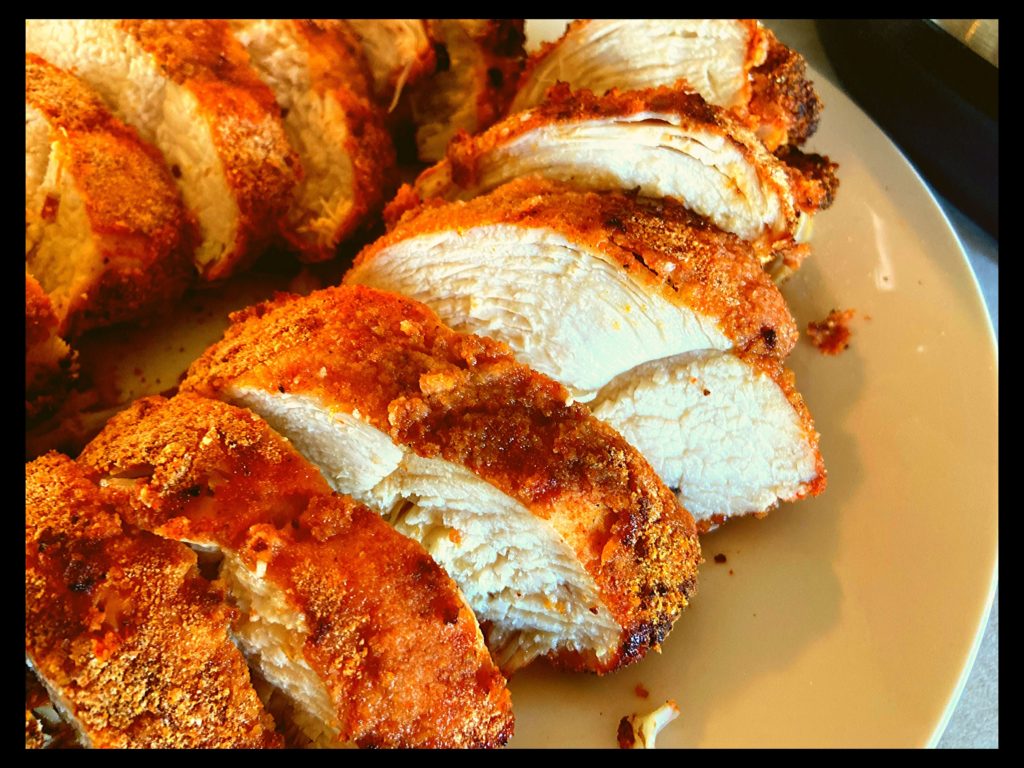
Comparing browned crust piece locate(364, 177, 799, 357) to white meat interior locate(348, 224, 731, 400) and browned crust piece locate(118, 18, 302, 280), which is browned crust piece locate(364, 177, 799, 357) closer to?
white meat interior locate(348, 224, 731, 400)

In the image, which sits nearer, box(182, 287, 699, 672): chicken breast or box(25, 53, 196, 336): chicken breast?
box(182, 287, 699, 672): chicken breast

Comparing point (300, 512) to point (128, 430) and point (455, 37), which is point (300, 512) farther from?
point (455, 37)

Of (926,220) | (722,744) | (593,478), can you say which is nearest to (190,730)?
(593,478)

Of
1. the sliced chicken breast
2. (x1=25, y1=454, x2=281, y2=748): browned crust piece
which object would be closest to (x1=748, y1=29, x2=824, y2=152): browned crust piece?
the sliced chicken breast

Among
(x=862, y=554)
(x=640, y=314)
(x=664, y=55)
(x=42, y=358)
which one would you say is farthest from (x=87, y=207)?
(x=862, y=554)

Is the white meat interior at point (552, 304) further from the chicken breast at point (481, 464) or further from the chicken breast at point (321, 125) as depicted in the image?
the chicken breast at point (321, 125)

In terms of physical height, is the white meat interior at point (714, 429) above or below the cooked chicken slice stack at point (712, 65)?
below

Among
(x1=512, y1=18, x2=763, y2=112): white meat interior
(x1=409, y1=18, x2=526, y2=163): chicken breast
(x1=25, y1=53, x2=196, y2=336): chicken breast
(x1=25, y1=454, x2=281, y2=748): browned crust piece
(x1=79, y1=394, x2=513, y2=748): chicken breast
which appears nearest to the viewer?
(x1=25, y1=454, x2=281, y2=748): browned crust piece

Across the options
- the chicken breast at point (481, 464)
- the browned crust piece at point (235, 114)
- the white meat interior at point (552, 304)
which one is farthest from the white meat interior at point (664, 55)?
the chicken breast at point (481, 464)
